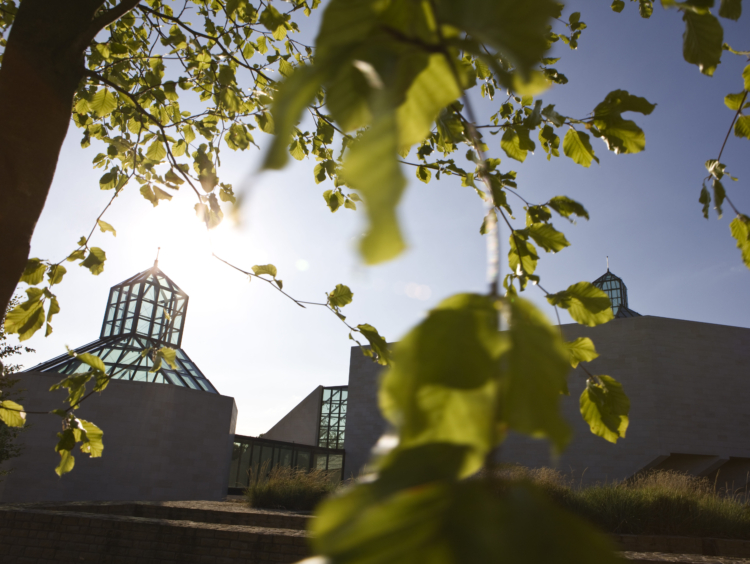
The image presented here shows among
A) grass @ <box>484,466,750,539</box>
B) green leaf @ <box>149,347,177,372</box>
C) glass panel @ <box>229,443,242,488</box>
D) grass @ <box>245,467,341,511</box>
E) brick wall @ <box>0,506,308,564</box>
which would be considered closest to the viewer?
green leaf @ <box>149,347,177,372</box>

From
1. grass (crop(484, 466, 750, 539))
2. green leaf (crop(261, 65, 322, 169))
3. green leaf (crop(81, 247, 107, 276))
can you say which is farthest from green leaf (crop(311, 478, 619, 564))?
grass (crop(484, 466, 750, 539))

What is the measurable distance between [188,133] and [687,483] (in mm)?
13496

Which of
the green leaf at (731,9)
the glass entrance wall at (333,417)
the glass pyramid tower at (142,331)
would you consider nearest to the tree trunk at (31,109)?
the green leaf at (731,9)

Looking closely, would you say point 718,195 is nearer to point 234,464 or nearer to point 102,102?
point 102,102

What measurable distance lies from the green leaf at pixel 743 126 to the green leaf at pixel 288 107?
1.83 meters

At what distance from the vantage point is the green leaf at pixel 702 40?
948mm

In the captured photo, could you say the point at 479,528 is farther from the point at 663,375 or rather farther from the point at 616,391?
the point at 663,375

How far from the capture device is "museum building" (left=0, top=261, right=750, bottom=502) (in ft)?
47.9

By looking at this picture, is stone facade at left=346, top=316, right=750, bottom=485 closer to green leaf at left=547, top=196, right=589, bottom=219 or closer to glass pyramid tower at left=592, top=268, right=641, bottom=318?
glass pyramid tower at left=592, top=268, right=641, bottom=318

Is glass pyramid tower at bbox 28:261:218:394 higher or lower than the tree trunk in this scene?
higher

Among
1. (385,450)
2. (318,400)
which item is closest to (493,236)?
(385,450)

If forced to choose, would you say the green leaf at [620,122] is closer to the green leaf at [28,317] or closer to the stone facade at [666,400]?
the green leaf at [28,317]

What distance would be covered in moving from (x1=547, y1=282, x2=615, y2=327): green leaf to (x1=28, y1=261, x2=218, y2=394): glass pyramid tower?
1761 cm

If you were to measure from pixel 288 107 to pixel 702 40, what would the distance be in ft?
3.57
